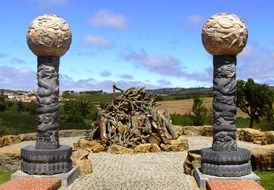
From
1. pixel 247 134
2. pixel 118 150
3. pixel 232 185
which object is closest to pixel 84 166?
pixel 232 185

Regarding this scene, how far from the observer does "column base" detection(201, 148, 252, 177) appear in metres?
9.70

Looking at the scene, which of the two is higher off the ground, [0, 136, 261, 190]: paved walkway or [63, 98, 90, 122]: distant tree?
[63, 98, 90, 122]: distant tree

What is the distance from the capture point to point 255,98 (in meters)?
34.8

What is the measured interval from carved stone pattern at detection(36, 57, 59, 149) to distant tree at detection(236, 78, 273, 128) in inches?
1008

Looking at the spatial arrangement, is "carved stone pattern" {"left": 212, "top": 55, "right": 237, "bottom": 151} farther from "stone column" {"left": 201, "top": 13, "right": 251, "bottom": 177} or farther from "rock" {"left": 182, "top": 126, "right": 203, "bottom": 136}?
"rock" {"left": 182, "top": 126, "right": 203, "bottom": 136}

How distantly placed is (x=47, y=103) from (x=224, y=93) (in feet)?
12.6

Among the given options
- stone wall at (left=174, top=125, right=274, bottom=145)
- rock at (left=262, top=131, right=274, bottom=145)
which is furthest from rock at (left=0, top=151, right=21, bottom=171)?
rock at (left=262, top=131, right=274, bottom=145)

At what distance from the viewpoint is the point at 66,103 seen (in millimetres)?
39250

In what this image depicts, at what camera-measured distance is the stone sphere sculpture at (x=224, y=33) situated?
9.84 metres

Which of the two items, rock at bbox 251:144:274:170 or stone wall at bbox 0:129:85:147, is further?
stone wall at bbox 0:129:85:147

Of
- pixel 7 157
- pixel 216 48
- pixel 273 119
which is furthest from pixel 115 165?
pixel 273 119

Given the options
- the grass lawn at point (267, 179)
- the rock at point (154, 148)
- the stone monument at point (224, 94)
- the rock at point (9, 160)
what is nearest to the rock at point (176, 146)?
the rock at point (154, 148)

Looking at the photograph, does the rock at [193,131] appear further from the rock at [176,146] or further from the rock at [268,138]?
the rock at [176,146]

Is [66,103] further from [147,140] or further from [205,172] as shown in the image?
[205,172]
